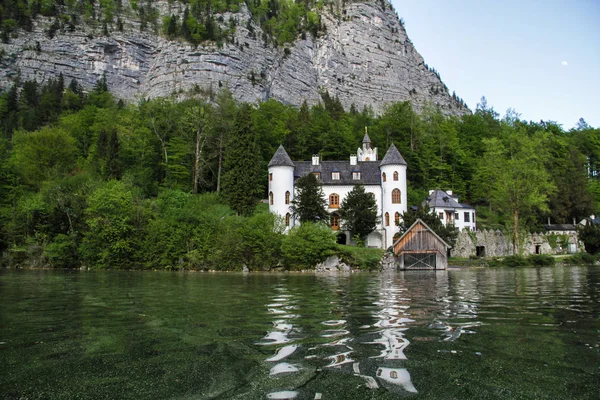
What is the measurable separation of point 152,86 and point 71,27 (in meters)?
30.1

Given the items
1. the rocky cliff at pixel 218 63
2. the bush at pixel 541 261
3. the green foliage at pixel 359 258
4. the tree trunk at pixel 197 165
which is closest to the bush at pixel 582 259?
→ the bush at pixel 541 261

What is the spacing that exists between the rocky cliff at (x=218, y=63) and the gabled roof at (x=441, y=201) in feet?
203

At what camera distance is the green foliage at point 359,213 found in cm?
4753

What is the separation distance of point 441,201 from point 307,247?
2420 centimetres

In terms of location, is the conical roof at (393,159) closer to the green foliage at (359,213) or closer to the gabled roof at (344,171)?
the gabled roof at (344,171)

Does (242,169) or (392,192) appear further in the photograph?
(392,192)

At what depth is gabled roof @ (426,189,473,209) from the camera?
5560 cm

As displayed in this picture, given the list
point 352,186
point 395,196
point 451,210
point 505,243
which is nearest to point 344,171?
point 352,186

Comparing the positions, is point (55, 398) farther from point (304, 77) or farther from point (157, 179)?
point (304, 77)

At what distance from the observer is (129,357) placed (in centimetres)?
660

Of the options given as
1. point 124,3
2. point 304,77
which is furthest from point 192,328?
point 124,3

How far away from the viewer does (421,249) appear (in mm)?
41719

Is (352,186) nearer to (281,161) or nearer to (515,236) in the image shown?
(281,161)

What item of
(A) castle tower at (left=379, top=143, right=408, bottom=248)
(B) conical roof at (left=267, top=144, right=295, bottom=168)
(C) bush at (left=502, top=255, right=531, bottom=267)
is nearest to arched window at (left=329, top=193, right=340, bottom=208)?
(A) castle tower at (left=379, top=143, right=408, bottom=248)
